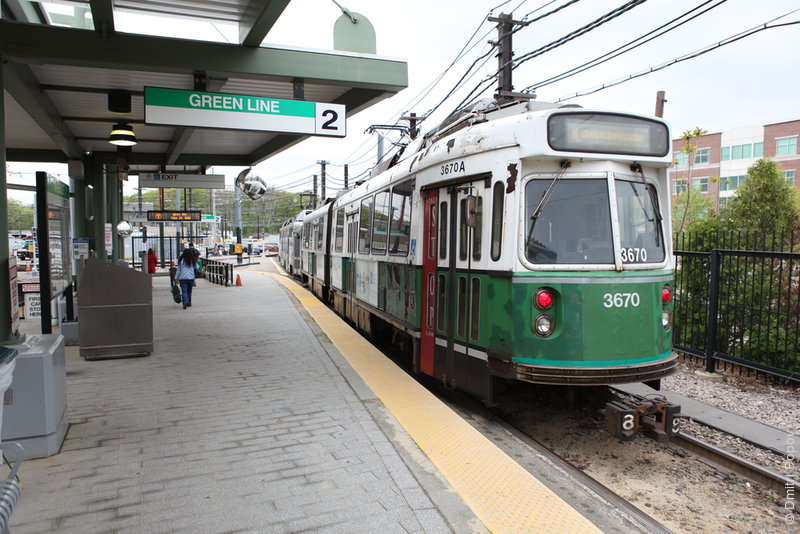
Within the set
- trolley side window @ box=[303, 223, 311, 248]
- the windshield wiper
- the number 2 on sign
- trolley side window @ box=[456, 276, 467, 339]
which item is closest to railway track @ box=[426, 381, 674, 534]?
trolley side window @ box=[456, 276, 467, 339]

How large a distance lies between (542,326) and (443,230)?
1.73m

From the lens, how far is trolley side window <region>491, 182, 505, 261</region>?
17.2ft

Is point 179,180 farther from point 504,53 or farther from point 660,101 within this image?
point 660,101

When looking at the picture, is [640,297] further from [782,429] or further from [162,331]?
[162,331]

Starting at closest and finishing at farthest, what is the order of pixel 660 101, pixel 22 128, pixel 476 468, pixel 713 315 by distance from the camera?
pixel 476 468 → pixel 713 315 → pixel 22 128 → pixel 660 101

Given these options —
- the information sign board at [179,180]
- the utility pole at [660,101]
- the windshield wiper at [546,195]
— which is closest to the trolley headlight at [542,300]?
the windshield wiper at [546,195]

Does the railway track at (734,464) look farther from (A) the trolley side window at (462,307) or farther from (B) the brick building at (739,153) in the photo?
(B) the brick building at (739,153)

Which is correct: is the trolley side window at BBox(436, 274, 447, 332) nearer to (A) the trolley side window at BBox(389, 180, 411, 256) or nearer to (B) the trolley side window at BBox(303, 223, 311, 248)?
(A) the trolley side window at BBox(389, 180, 411, 256)

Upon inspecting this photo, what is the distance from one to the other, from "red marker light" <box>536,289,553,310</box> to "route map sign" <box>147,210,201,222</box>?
2048 cm

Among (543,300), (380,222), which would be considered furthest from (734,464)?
(380,222)

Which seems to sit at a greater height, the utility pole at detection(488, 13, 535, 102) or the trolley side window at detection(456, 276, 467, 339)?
the utility pole at detection(488, 13, 535, 102)

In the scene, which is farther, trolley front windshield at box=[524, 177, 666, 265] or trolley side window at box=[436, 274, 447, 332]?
trolley side window at box=[436, 274, 447, 332]

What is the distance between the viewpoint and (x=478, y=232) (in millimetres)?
5617

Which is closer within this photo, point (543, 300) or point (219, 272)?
point (543, 300)
